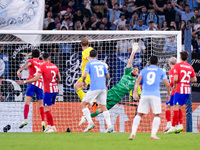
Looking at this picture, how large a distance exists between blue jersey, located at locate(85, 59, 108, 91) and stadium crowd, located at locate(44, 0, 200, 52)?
300 inches

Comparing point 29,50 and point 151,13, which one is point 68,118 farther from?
point 151,13

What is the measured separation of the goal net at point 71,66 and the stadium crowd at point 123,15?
3150 mm

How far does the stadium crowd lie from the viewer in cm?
1925

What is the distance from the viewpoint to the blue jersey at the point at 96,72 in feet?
37.5

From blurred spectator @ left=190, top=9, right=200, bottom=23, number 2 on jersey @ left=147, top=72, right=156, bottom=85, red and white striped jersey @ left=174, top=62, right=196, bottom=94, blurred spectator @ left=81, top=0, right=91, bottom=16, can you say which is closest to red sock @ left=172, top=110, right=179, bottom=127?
red and white striped jersey @ left=174, top=62, right=196, bottom=94

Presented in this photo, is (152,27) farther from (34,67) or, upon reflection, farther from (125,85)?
(34,67)

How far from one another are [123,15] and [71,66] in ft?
16.8

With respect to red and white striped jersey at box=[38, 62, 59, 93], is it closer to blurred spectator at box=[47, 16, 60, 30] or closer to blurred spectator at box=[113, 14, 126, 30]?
blurred spectator at box=[47, 16, 60, 30]

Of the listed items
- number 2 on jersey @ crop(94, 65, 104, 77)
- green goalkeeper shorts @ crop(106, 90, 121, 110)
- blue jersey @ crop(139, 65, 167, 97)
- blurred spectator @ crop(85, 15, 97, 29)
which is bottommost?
green goalkeeper shorts @ crop(106, 90, 121, 110)

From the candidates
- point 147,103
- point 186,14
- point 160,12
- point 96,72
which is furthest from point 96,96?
point 186,14

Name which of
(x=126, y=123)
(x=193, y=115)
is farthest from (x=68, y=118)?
(x=193, y=115)

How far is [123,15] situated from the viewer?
1972cm

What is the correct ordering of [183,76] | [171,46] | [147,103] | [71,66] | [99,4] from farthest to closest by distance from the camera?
[99,4] → [71,66] → [171,46] → [183,76] → [147,103]

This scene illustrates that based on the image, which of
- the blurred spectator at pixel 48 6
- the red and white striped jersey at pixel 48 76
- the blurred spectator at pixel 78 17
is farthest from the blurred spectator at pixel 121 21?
the red and white striped jersey at pixel 48 76
